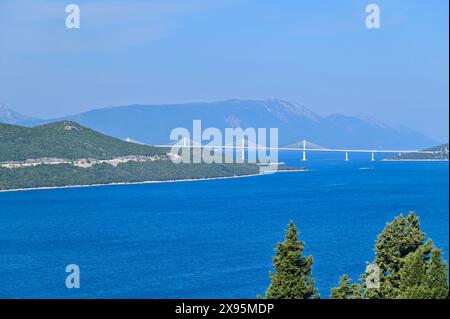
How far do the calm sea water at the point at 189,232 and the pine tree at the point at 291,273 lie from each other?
227 inches

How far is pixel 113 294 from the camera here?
11.3 m

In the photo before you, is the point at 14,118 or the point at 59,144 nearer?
the point at 59,144

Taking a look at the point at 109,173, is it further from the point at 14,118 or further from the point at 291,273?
the point at 14,118

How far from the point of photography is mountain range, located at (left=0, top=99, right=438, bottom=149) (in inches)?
3135

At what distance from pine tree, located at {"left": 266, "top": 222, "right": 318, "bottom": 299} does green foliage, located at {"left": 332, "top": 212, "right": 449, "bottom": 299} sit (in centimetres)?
50

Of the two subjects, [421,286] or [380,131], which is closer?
[421,286]

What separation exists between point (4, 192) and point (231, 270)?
17412 millimetres

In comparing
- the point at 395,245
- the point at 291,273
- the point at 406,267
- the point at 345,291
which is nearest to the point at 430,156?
the point at 395,245

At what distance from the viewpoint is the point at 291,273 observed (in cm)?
479

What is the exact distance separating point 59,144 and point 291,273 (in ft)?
91.2

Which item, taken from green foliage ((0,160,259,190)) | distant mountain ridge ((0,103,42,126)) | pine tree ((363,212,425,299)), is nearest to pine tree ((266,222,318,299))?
pine tree ((363,212,425,299))

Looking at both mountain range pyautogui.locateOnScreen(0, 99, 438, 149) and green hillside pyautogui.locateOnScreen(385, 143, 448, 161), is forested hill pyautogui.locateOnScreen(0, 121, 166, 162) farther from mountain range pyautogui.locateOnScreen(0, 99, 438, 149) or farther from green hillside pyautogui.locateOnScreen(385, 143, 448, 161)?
mountain range pyautogui.locateOnScreen(0, 99, 438, 149)
